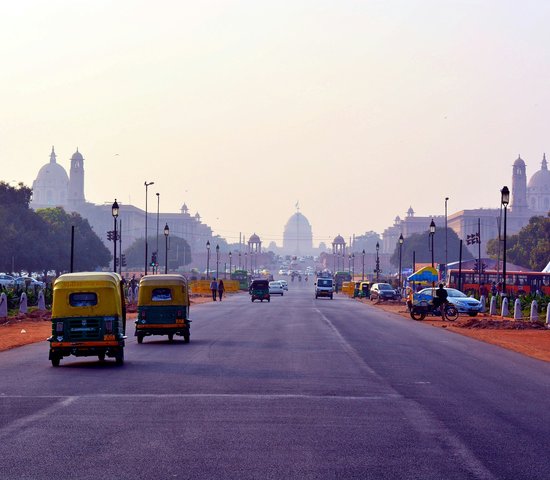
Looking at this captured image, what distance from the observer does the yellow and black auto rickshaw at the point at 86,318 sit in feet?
71.0

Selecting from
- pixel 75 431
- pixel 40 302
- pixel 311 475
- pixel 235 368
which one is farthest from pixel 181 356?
pixel 40 302

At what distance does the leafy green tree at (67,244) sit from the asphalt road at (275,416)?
9146cm

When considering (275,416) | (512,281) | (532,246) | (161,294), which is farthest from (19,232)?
(275,416)

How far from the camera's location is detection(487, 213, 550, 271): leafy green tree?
13100 cm

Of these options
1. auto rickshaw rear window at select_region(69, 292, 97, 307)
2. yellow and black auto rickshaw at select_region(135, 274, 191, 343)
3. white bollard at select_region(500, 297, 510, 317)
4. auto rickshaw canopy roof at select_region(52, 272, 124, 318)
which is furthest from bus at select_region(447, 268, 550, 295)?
auto rickshaw rear window at select_region(69, 292, 97, 307)

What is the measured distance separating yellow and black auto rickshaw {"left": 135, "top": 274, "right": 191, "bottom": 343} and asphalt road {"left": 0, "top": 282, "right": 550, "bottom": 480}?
10.2 feet

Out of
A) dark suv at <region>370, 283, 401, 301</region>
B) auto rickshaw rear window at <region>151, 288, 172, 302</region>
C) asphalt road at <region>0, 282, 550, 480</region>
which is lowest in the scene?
asphalt road at <region>0, 282, 550, 480</region>

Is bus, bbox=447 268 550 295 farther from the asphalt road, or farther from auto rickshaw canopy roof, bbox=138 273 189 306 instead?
the asphalt road

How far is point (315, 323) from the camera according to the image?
138 ft

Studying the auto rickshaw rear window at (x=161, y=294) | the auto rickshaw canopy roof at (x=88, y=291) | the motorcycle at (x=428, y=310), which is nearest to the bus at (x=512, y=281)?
the motorcycle at (x=428, y=310)

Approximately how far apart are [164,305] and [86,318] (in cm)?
767

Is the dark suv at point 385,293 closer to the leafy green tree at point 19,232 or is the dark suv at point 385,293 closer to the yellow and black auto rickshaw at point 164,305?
the leafy green tree at point 19,232

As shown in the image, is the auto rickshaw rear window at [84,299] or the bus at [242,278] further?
the bus at [242,278]

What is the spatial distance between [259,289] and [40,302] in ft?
95.1
